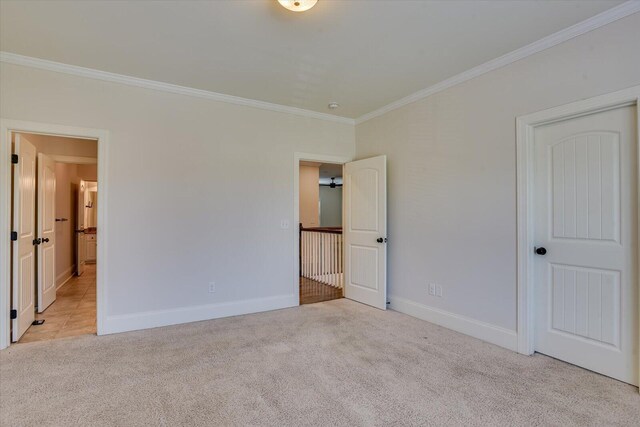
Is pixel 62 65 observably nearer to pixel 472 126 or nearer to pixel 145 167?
pixel 145 167

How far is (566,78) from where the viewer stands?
8.43 ft

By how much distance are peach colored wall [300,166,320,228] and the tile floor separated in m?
4.89

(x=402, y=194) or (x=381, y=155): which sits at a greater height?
(x=381, y=155)

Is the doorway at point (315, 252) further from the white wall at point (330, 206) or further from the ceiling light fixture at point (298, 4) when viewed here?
the white wall at point (330, 206)

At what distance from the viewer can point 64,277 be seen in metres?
5.78

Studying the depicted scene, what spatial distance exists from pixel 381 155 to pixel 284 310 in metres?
2.36

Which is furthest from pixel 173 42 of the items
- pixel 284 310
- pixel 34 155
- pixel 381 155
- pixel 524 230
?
pixel 524 230

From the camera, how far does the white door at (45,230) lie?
385 cm

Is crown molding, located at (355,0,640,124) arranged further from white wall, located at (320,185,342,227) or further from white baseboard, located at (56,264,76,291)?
white wall, located at (320,185,342,227)

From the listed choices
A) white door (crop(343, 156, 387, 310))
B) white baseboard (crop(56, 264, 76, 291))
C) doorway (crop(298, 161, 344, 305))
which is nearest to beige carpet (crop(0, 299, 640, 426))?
white door (crop(343, 156, 387, 310))

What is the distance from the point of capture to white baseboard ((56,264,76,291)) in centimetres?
541

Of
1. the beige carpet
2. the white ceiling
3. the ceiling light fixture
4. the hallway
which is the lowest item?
the hallway

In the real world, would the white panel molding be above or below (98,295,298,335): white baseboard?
above

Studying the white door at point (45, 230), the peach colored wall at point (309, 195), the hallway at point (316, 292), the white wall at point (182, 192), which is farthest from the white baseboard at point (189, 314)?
the peach colored wall at point (309, 195)
